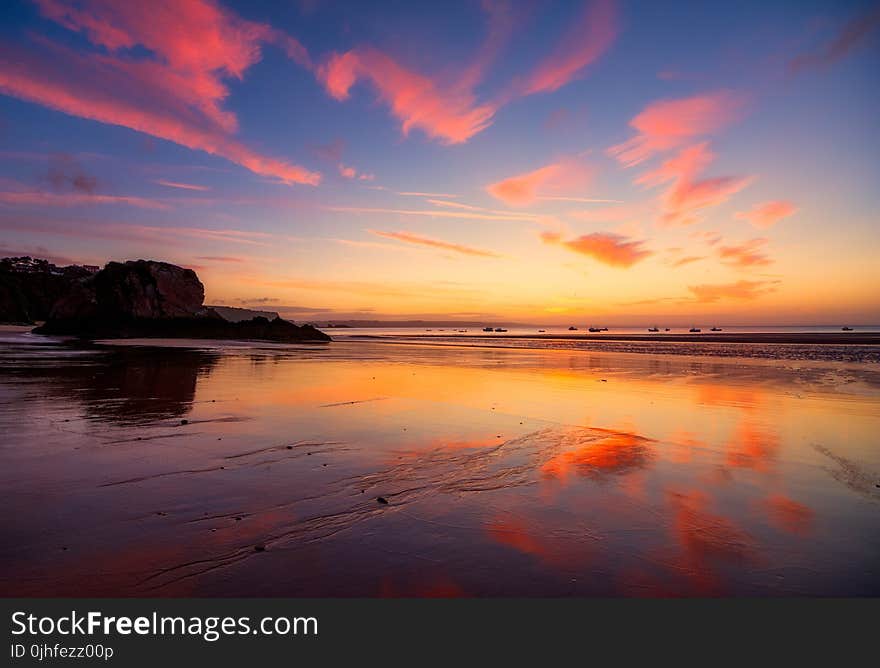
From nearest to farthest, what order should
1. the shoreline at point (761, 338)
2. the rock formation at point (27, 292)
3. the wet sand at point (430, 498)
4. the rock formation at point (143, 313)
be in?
the wet sand at point (430, 498) → the rock formation at point (143, 313) → the shoreline at point (761, 338) → the rock formation at point (27, 292)

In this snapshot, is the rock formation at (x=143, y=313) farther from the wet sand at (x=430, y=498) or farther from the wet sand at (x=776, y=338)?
the wet sand at (x=430, y=498)

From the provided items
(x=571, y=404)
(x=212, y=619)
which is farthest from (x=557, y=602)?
(x=571, y=404)

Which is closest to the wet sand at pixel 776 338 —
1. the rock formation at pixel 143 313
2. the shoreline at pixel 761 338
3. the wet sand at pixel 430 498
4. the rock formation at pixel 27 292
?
the shoreline at pixel 761 338

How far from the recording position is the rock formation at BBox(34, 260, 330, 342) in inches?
2217

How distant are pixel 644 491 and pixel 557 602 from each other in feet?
10.6

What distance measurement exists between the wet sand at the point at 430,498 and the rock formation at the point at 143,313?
4823 cm

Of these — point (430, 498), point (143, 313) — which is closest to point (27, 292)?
point (143, 313)

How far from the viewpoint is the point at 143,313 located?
60.1 m

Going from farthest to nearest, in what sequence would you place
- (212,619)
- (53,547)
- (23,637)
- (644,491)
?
(644,491) → (53,547) → (212,619) → (23,637)

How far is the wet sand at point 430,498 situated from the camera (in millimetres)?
Result: 4039

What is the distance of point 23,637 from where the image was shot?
3.34 metres

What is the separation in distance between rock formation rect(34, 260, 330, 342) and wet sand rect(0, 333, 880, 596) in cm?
4823

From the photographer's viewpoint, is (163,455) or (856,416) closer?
(163,455)

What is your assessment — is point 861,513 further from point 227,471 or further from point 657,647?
point 227,471
